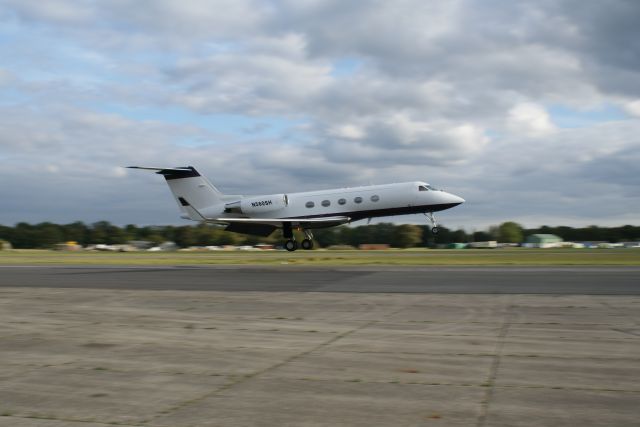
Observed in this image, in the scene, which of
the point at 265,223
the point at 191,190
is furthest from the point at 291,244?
the point at 191,190

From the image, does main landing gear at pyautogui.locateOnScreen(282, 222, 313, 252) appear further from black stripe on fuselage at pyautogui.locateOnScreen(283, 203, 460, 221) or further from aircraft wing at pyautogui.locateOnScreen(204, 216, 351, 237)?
black stripe on fuselage at pyautogui.locateOnScreen(283, 203, 460, 221)

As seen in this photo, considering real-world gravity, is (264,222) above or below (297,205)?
below

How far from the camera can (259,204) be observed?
47.2 meters

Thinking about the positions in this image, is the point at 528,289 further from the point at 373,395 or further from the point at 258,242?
the point at 258,242

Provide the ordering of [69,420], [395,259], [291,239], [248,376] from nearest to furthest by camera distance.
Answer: [69,420], [248,376], [395,259], [291,239]

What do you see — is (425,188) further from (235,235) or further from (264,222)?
(235,235)

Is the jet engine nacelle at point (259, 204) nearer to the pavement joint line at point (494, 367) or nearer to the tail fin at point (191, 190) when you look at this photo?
the tail fin at point (191, 190)

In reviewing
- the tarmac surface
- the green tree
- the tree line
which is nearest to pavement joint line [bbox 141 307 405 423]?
the tarmac surface

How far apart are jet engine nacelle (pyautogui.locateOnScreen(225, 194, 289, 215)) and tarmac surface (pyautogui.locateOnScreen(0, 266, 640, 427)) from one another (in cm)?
2980

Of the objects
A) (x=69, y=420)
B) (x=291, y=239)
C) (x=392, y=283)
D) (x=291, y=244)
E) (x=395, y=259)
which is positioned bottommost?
(x=69, y=420)

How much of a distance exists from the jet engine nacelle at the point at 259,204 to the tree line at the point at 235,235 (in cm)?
6157

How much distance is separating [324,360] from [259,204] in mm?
39213

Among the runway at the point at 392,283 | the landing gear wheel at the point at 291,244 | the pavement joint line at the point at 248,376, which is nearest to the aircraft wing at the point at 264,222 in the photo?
the landing gear wheel at the point at 291,244

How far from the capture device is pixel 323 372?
7586 millimetres
